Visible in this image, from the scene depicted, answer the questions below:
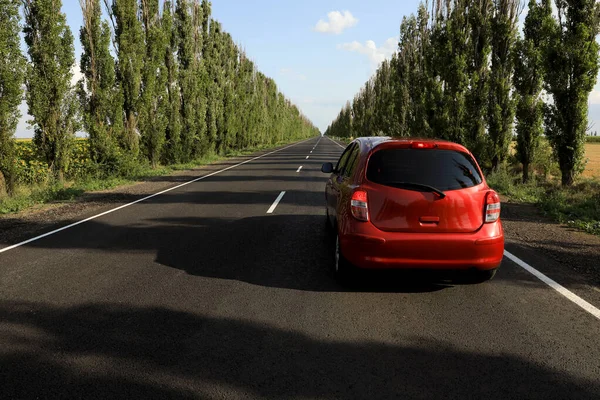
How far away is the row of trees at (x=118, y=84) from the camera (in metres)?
12.1

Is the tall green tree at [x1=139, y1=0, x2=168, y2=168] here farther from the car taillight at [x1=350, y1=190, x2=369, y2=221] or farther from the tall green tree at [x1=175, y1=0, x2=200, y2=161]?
the car taillight at [x1=350, y1=190, x2=369, y2=221]

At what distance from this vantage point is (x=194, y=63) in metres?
26.4

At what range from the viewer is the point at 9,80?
11211 millimetres

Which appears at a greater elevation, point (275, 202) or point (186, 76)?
point (186, 76)

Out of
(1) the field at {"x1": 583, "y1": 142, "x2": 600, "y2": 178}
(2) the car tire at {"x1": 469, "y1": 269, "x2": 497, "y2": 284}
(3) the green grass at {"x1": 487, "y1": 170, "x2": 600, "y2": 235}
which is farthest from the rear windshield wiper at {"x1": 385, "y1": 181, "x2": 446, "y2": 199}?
(1) the field at {"x1": 583, "y1": 142, "x2": 600, "y2": 178}

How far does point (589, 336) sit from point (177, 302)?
383 centimetres

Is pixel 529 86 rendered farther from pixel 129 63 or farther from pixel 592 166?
pixel 129 63

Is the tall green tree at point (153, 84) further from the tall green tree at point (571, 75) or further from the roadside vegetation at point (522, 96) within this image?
the tall green tree at point (571, 75)

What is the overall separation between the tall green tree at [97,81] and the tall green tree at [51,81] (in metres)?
1.60

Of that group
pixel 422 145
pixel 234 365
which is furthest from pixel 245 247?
pixel 234 365

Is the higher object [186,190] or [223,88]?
[223,88]

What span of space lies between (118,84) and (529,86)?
16.0 m

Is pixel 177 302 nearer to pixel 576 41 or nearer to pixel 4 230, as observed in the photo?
pixel 4 230

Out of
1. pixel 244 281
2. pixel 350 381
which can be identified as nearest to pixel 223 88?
pixel 244 281
